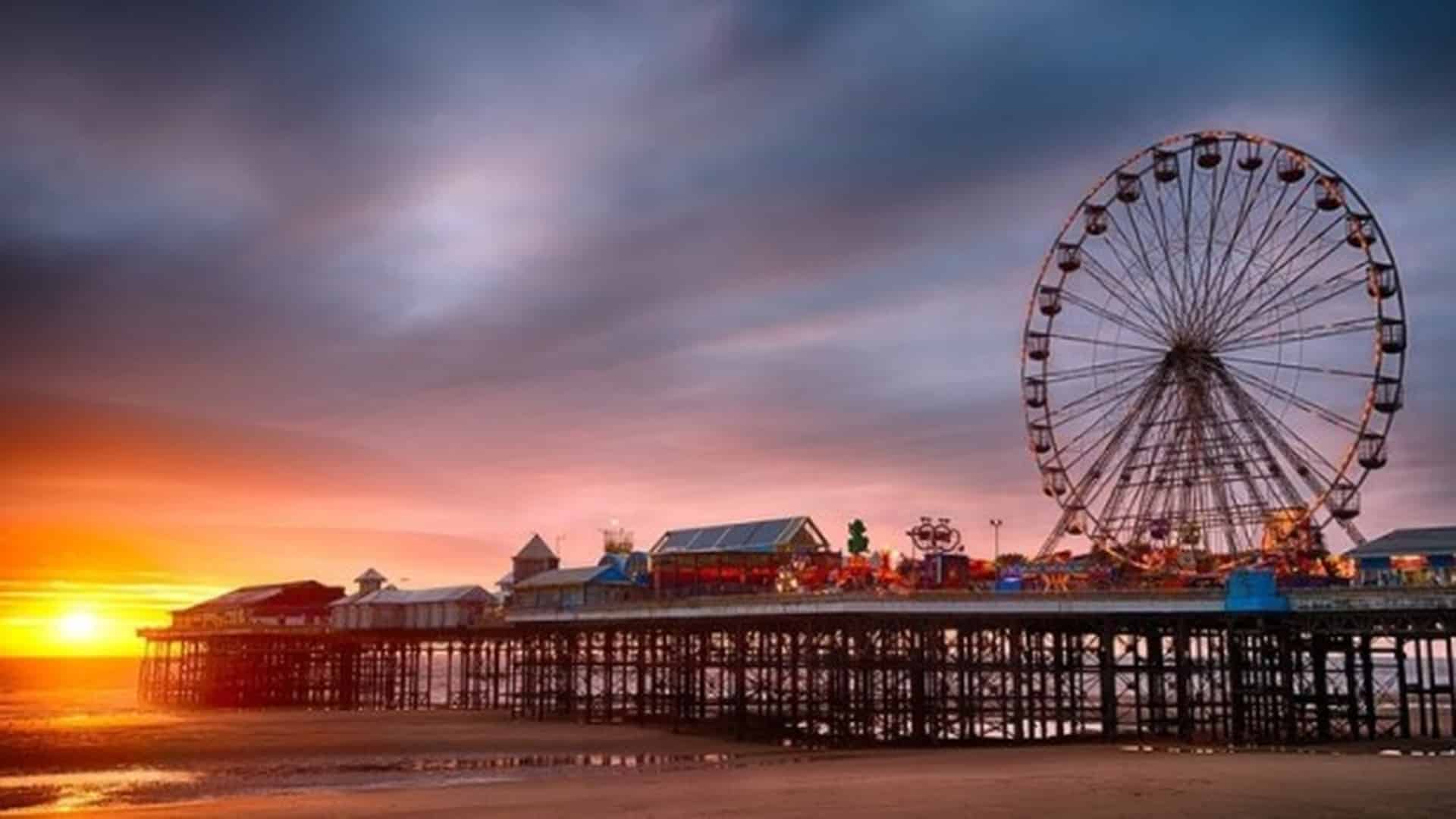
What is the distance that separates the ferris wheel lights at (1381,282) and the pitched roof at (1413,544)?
8.65 m

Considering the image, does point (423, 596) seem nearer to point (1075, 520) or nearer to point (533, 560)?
point (533, 560)

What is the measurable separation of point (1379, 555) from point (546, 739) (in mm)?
31436

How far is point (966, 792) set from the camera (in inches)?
1253

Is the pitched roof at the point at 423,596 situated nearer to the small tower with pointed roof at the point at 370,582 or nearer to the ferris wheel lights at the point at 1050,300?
the small tower with pointed roof at the point at 370,582

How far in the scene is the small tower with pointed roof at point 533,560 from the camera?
84938mm

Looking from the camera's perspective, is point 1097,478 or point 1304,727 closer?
point 1304,727

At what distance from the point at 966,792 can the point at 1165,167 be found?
101 ft

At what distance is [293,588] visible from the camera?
100062mm

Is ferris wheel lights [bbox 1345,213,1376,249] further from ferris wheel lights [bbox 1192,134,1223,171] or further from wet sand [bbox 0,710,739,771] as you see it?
wet sand [bbox 0,710,739,771]

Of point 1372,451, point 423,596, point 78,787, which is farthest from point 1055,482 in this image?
point 423,596

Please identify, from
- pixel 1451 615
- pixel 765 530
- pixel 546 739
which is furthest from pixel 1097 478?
pixel 546 739

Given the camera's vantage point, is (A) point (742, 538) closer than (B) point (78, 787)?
No

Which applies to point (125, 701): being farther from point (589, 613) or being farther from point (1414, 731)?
point (1414, 731)

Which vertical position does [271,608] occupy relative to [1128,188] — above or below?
below
